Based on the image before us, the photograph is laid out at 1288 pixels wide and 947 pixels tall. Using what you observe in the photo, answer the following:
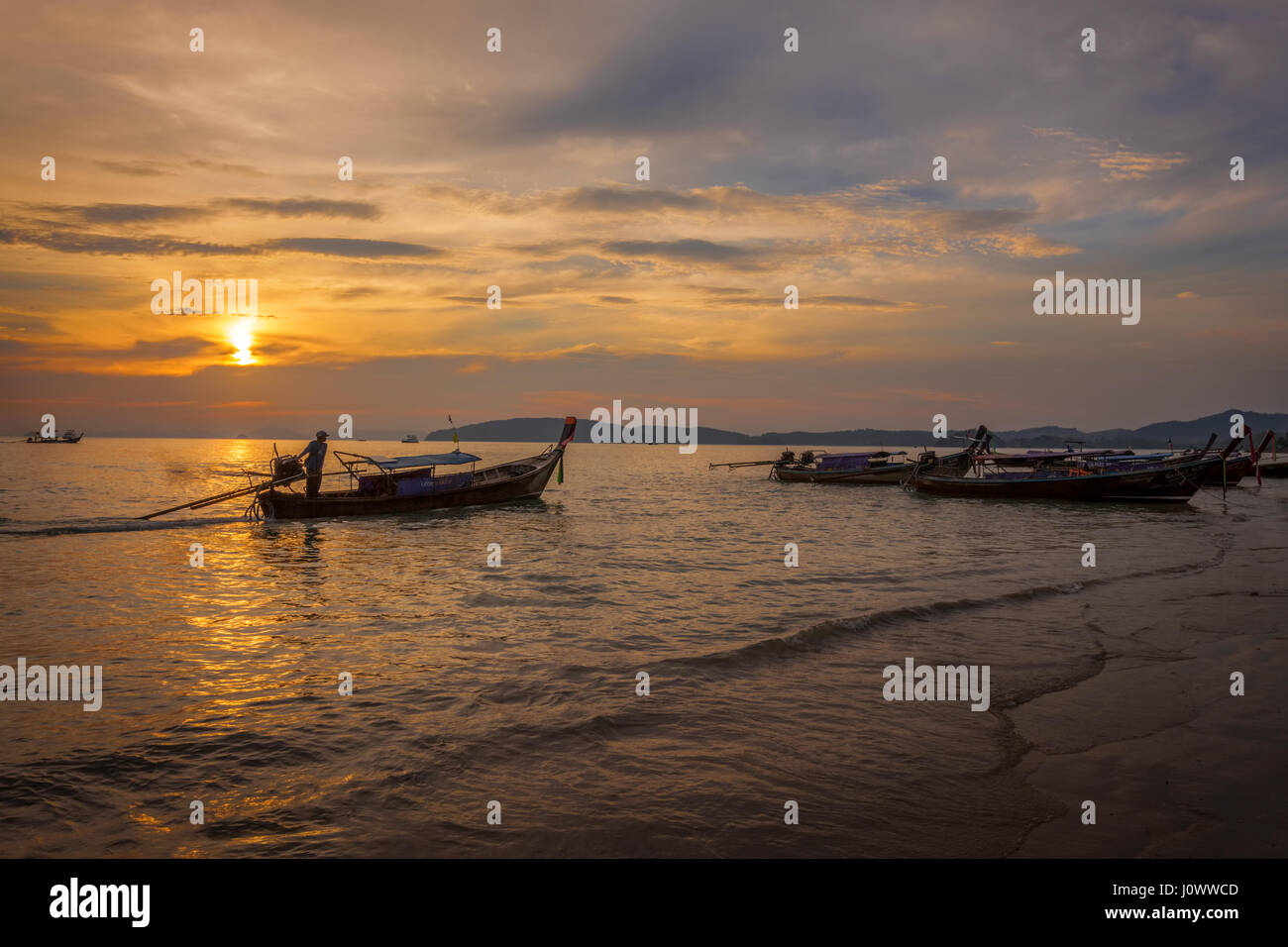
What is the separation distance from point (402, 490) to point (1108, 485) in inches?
1589

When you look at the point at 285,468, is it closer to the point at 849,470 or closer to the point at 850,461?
the point at 849,470

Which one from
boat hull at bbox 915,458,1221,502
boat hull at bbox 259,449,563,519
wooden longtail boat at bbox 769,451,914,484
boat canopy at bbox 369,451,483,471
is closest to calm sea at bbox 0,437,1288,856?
boat hull at bbox 259,449,563,519

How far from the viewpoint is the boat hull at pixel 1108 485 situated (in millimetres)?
38688

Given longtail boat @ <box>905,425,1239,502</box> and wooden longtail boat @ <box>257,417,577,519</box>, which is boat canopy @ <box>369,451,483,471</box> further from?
longtail boat @ <box>905,425,1239,502</box>

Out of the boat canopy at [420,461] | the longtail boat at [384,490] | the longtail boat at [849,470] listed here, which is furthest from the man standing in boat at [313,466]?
the longtail boat at [849,470]

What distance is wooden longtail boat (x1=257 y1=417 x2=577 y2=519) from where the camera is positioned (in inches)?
1296

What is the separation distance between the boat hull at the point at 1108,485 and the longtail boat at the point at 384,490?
2855 cm

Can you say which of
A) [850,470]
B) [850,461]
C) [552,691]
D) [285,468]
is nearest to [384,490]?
[285,468]

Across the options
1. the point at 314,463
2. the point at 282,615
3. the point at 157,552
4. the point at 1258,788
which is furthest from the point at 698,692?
the point at 314,463

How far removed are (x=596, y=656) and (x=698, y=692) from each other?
97.5 inches

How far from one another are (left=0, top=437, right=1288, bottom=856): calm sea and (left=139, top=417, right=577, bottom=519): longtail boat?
7.06 m

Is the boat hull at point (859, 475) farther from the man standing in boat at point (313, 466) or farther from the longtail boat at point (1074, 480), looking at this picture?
the man standing in boat at point (313, 466)
